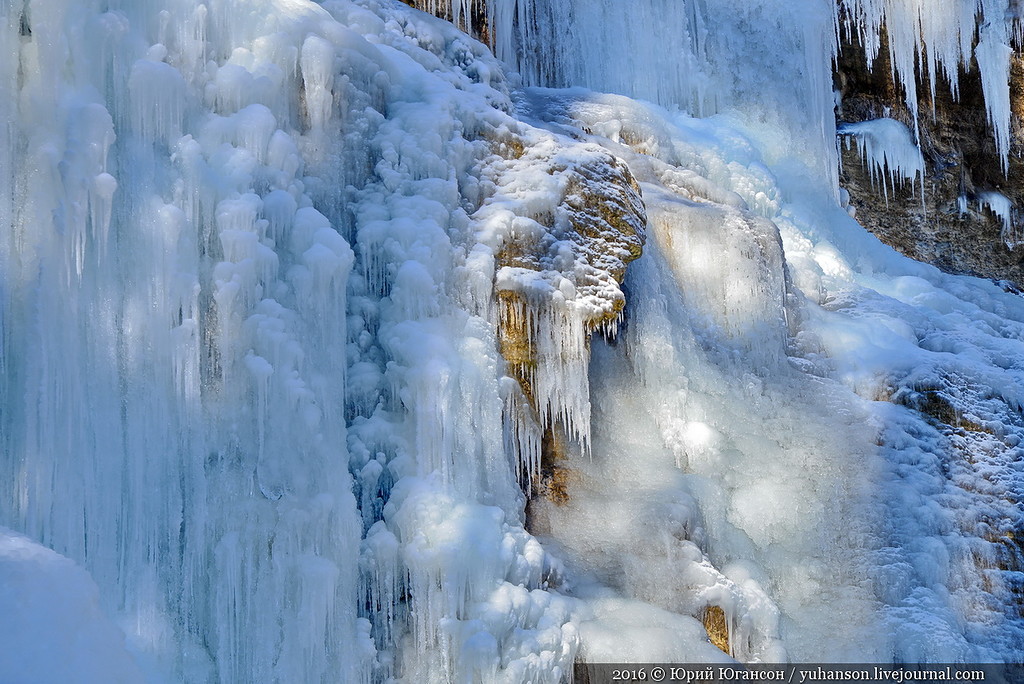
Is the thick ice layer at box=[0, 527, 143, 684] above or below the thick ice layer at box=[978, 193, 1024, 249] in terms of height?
below

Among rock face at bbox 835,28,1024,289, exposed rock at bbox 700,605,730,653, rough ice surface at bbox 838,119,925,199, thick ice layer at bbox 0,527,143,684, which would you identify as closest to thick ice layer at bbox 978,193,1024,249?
rock face at bbox 835,28,1024,289

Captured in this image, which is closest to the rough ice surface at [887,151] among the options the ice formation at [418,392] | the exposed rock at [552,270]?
the ice formation at [418,392]

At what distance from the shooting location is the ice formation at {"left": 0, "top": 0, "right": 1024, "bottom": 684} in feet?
14.9

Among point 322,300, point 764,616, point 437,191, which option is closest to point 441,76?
point 437,191

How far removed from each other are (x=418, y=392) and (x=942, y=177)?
9.55m

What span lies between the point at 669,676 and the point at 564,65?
23.6 ft

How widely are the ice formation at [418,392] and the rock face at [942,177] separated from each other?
3876mm

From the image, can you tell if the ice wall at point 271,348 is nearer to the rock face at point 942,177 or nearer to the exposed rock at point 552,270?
the exposed rock at point 552,270

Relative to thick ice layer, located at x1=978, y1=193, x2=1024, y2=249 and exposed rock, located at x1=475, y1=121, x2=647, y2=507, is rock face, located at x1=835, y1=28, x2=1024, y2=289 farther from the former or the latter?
exposed rock, located at x1=475, y1=121, x2=647, y2=507

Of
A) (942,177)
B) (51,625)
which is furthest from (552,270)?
(942,177)

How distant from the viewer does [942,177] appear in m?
13.1

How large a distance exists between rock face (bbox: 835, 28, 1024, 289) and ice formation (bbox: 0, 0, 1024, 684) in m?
3.88

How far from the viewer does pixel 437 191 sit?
20.3 ft

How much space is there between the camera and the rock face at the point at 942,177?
1277 cm
